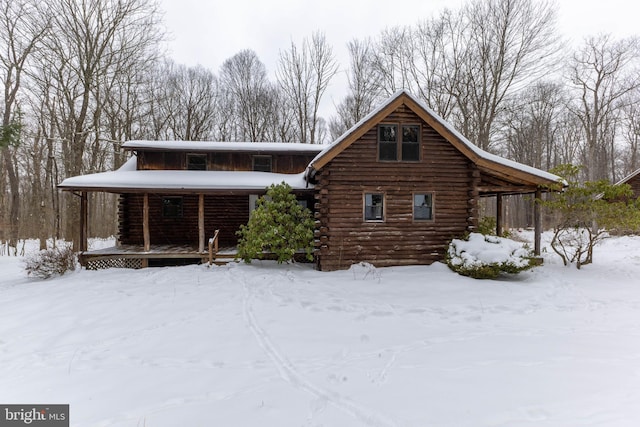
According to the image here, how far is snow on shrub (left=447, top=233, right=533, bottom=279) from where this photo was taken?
31.8ft

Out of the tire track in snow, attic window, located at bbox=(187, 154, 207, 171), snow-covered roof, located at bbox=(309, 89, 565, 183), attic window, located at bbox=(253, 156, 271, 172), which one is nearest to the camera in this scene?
the tire track in snow


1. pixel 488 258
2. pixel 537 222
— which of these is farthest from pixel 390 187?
pixel 537 222

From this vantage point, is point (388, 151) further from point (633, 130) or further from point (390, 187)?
point (633, 130)

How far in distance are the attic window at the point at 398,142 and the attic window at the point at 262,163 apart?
6.82m

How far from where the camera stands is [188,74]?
30109 mm

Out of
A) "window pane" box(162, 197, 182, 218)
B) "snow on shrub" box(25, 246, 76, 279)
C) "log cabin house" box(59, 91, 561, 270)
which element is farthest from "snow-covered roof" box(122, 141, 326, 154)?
"snow on shrub" box(25, 246, 76, 279)

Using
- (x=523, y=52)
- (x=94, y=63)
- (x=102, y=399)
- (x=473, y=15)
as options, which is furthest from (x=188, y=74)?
(x=102, y=399)

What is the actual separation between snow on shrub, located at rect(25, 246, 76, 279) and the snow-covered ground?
4.52 ft

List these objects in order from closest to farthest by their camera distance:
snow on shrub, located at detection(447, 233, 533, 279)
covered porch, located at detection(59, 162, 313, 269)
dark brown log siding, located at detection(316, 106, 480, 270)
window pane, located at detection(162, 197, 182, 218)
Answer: snow on shrub, located at detection(447, 233, 533, 279)
dark brown log siding, located at detection(316, 106, 480, 270)
covered porch, located at detection(59, 162, 313, 269)
window pane, located at detection(162, 197, 182, 218)

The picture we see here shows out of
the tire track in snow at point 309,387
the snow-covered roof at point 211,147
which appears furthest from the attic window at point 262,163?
the tire track in snow at point 309,387

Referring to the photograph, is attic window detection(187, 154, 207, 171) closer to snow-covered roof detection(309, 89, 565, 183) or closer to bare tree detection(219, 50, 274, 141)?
snow-covered roof detection(309, 89, 565, 183)

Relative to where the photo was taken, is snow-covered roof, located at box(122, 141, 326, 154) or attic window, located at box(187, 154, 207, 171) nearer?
snow-covered roof, located at box(122, 141, 326, 154)

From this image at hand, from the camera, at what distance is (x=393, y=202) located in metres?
11.7

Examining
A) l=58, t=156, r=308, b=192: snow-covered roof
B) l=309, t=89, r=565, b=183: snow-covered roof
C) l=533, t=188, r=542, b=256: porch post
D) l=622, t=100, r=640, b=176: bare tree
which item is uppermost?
l=622, t=100, r=640, b=176: bare tree
